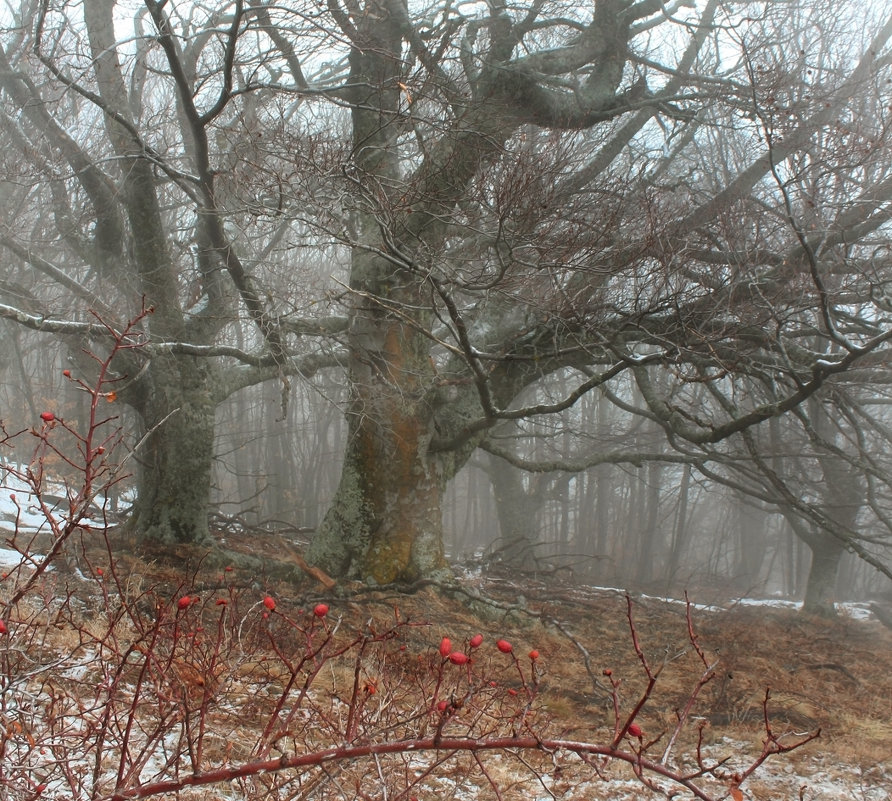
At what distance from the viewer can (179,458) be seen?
28.5ft

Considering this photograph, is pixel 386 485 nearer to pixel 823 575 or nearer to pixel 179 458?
pixel 179 458

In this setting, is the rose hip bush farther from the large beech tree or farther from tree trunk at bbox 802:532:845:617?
tree trunk at bbox 802:532:845:617

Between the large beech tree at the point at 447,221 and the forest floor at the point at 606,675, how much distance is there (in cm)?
120

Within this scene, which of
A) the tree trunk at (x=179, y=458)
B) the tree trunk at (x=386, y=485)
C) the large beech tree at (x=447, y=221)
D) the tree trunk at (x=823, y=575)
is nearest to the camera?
the large beech tree at (x=447, y=221)

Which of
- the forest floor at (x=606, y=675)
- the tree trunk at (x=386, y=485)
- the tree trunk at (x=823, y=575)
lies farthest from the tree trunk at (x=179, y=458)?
the tree trunk at (x=823, y=575)

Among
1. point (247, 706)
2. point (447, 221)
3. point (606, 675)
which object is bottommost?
point (247, 706)

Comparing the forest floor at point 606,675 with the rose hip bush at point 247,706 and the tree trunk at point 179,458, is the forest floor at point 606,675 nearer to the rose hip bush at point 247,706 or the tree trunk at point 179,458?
the rose hip bush at point 247,706

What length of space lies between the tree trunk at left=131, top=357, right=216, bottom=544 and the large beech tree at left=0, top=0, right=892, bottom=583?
32 mm

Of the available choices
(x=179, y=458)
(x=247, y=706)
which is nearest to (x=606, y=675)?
(x=247, y=706)

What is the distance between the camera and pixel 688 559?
2664cm

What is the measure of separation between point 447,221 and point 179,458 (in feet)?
15.1

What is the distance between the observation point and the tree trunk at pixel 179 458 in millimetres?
8570

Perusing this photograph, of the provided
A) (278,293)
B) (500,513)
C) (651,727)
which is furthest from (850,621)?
(278,293)

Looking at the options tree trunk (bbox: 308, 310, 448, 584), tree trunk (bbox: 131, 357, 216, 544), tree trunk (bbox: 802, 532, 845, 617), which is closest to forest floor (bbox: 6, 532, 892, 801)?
tree trunk (bbox: 308, 310, 448, 584)
